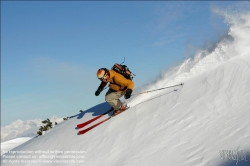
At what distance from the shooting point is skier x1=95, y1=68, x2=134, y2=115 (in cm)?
917

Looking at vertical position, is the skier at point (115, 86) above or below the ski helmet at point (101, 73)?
below

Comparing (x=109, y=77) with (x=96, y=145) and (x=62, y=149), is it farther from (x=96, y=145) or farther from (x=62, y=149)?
(x=62, y=149)

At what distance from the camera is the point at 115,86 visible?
9688mm

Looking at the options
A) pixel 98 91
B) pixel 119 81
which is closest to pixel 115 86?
pixel 119 81

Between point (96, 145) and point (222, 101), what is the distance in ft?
12.4

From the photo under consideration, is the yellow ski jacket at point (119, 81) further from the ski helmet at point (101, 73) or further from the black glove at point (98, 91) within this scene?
the black glove at point (98, 91)

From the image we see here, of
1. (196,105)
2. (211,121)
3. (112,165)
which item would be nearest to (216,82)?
(196,105)

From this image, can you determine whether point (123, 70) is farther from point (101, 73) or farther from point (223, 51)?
point (223, 51)

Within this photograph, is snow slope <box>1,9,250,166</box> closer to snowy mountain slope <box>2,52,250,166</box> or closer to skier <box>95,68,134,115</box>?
snowy mountain slope <box>2,52,250,166</box>

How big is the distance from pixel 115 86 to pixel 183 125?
139 inches

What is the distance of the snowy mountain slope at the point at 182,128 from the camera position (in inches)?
215

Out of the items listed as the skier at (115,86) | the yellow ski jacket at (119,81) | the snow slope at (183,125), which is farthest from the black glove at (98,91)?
the snow slope at (183,125)

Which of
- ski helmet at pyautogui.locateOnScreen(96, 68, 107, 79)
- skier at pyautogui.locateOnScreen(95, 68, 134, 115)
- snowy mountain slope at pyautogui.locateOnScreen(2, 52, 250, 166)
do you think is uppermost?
ski helmet at pyautogui.locateOnScreen(96, 68, 107, 79)

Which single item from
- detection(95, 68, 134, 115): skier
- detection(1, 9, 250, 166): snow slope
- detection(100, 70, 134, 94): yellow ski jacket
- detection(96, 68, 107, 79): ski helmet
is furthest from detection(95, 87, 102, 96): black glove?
detection(1, 9, 250, 166): snow slope
